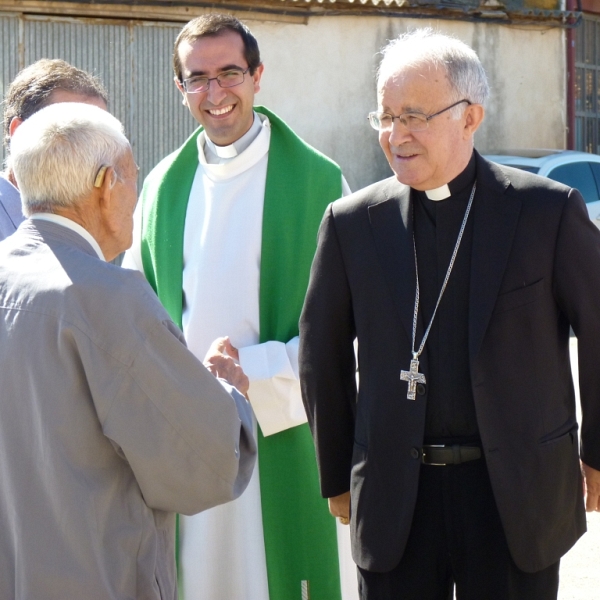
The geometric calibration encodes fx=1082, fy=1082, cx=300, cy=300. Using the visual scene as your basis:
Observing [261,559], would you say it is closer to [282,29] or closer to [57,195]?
[57,195]

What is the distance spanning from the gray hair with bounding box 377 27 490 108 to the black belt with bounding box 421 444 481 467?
90 centimetres

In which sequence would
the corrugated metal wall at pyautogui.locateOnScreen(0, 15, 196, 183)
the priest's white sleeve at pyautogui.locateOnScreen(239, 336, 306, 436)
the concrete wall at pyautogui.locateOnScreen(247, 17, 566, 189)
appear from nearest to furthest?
the priest's white sleeve at pyautogui.locateOnScreen(239, 336, 306, 436), the corrugated metal wall at pyautogui.locateOnScreen(0, 15, 196, 183), the concrete wall at pyautogui.locateOnScreen(247, 17, 566, 189)

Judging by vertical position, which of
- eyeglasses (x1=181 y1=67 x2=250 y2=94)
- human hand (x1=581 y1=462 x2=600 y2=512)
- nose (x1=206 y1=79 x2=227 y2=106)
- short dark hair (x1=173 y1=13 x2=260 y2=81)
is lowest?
human hand (x1=581 y1=462 x2=600 y2=512)

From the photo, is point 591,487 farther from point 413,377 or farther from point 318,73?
point 318,73

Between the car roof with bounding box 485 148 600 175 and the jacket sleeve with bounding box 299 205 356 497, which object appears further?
the car roof with bounding box 485 148 600 175

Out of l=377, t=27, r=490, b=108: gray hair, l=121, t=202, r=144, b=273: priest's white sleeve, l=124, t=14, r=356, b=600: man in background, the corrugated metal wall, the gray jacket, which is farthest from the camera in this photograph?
the corrugated metal wall

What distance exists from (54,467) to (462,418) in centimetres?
105

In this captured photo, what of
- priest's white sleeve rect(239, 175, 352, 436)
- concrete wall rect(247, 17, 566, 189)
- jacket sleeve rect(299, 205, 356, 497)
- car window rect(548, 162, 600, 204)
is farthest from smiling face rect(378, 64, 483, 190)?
concrete wall rect(247, 17, 566, 189)

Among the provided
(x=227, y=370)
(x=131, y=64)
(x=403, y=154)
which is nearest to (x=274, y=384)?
(x=227, y=370)

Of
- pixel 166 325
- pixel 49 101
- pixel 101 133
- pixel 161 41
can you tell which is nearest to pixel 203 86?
pixel 49 101

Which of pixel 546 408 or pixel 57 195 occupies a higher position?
pixel 57 195

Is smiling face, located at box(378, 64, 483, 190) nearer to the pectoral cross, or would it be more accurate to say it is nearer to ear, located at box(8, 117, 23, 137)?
the pectoral cross

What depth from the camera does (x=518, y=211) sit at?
2809 millimetres

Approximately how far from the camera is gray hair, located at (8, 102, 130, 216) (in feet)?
7.70
